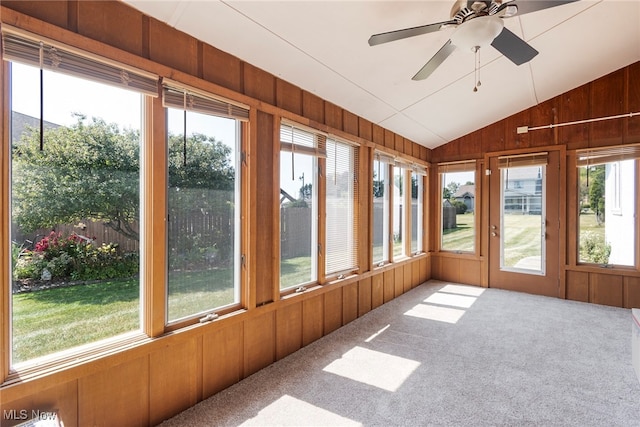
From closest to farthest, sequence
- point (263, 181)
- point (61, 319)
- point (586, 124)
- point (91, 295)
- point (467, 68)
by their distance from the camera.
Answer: point (61, 319) < point (91, 295) < point (263, 181) < point (467, 68) < point (586, 124)

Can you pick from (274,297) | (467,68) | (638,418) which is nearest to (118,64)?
(274,297)

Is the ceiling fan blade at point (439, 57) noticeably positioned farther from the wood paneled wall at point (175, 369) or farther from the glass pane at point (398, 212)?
the glass pane at point (398, 212)

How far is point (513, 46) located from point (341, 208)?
2168 millimetres

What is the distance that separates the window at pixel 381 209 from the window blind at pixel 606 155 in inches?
109

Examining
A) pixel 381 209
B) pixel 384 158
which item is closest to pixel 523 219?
pixel 381 209

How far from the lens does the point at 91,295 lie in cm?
178

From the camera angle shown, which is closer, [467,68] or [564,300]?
[467,68]

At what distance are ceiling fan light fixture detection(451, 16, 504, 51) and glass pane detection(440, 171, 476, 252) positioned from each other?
3899 mm

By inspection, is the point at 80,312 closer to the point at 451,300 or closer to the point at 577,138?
the point at 451,300

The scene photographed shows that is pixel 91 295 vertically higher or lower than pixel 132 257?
lower

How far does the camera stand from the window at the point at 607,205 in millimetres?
4203

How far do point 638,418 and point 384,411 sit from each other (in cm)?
162

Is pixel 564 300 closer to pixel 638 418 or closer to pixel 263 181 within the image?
pixel 638 418

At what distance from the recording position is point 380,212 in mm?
4414
